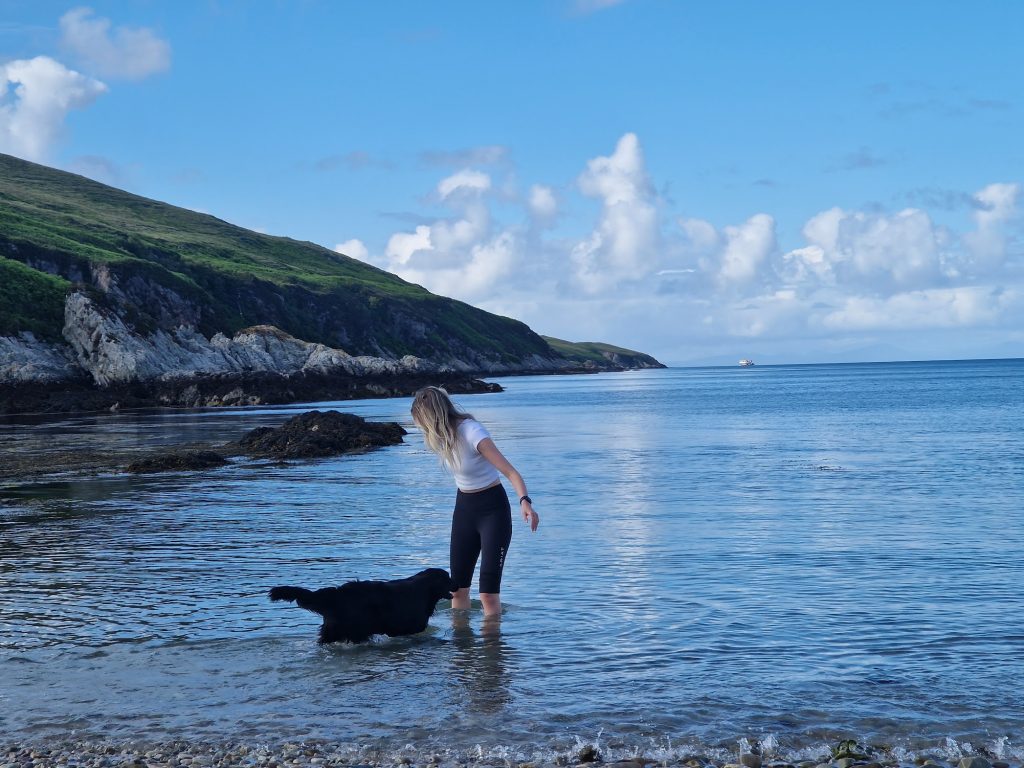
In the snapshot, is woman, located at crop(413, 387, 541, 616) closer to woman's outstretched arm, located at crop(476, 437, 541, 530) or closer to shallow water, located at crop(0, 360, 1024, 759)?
woman's outstretched arm, located at crop(476, 437, 541, 530)

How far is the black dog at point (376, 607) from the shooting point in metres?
9.05

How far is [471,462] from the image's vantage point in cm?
917

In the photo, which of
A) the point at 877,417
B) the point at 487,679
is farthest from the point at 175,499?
the point at 877,417

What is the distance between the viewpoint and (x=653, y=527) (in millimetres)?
16891

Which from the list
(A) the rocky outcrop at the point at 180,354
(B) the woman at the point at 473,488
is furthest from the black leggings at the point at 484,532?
(A) the rocky outcrop at the point at 180,354

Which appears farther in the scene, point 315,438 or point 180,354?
point 180,354

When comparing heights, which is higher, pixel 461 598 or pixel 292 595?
pixel 292 595

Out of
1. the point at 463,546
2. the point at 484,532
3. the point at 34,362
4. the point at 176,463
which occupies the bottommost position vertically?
the point at 176,463

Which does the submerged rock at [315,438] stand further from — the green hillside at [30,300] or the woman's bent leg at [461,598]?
the green hillside at [30,300]

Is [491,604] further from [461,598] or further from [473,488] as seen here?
[473,488]

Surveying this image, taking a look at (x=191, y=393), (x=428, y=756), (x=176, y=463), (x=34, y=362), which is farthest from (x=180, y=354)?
(x=428, y=756)

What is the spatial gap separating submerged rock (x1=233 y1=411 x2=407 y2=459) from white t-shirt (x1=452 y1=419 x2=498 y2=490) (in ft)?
79.6

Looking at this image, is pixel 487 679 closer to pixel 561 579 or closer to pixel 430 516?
pixel 561 579

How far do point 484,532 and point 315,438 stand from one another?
25.9m
